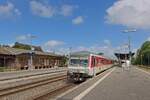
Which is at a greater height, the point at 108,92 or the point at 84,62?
the point at 84,62

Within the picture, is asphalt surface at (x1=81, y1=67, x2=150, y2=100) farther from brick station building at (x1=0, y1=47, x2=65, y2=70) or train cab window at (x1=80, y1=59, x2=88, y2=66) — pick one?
brick station building at (x1=0, y1=47, x2=65, y2=70)

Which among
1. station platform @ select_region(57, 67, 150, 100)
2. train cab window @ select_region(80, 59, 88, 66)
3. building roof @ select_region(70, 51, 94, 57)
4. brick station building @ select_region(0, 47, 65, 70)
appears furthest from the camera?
brick station building @ select_region(0, 47, 65, 70)

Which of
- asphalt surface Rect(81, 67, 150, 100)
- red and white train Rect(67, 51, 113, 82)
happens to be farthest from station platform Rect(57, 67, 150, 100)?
red and white train Rect(67, 51, 113, 82)

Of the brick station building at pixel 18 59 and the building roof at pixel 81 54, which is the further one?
the brick station building at pixel 18 59

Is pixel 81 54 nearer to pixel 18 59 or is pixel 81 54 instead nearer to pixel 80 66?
pixel 80 66

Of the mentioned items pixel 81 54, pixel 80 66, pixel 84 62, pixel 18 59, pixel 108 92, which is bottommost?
pixel 108 92

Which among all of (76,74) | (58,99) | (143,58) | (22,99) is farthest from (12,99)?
(143,58)

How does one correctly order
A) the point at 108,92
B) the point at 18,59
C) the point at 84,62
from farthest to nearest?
the point at 18,59, the point at 84,62, the point at 108,92

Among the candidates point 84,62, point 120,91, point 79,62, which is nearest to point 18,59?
point 79,62

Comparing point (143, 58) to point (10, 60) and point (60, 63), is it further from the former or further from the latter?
point (10, 60)

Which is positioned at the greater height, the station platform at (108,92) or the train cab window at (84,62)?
the train cab window at (84,62)

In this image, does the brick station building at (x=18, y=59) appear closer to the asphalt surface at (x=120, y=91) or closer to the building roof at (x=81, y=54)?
the building roof at (x=81, y=54)

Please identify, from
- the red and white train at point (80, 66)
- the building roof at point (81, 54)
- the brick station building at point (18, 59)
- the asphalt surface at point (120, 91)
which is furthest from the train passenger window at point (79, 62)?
the brick station building at point (18, 59)

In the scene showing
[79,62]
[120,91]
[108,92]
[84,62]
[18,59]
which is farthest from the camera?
[18,59]
